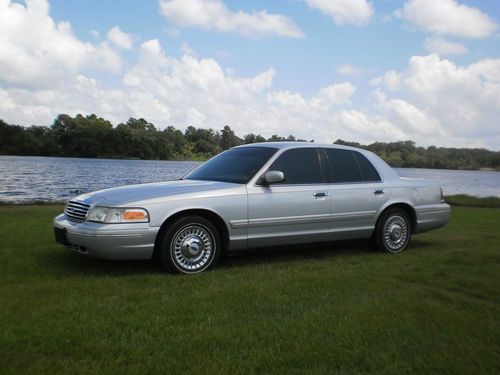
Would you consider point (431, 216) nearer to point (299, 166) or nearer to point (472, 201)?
point (299, 166)

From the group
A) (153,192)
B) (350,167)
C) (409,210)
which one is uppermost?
(350,167)

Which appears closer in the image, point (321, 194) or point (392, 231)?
point (321, 194)

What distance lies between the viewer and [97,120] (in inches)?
3068

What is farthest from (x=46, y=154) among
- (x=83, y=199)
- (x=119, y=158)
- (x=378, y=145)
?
(x=83, y=199)

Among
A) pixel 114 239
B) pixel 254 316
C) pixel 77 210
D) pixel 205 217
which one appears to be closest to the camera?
pixel 254 316

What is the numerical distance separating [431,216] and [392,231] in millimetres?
862

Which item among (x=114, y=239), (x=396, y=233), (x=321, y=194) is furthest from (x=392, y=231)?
(x=114, y=239)

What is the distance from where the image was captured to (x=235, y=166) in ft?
23.4

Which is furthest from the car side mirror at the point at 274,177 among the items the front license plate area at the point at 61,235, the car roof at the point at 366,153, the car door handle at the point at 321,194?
the front license plate area at the point at 61,235

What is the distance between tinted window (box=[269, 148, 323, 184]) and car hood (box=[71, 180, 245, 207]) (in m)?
0.74

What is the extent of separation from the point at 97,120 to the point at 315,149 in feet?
246

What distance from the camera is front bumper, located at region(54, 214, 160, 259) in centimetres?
578

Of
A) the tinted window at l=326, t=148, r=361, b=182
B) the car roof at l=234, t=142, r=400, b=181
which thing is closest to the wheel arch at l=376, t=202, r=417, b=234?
the car roof at l=234, t=142, r=400, b=181

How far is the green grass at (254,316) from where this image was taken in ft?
11.5
